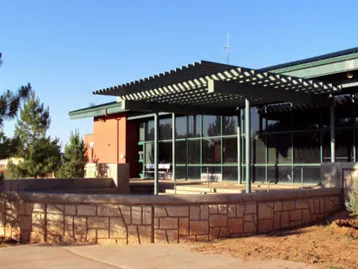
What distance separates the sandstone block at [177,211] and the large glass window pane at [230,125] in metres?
11.1

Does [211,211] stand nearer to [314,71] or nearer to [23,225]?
[23,225]

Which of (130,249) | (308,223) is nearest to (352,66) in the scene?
(308,223)

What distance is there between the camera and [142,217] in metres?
8.34

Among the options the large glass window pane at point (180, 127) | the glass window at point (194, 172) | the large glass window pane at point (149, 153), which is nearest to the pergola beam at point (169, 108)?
the glass window at point (194, 172)

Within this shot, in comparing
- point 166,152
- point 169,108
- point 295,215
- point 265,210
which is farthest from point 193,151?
point 265,210

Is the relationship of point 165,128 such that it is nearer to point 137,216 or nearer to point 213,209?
point 213,209

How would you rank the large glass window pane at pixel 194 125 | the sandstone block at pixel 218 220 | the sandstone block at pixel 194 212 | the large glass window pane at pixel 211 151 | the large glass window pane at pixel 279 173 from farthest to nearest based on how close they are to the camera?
the large glass window pane at pixel 194 125, the large glass window pane at pixel 211 151, the large glass window pane at pixel 279 173, the sandstone block at pixel 218 220, the sandstone block at pixel 194 212

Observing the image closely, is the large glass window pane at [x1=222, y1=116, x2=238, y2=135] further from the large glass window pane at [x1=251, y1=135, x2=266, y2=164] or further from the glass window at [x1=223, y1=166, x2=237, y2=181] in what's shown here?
the glass window at [x1=223, y1=166, x2=237, y2=181]

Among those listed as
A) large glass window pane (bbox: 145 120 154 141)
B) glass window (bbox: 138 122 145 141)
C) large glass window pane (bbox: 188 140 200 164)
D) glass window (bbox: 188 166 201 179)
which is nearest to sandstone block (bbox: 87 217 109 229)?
glass window (bbox: 188 166 201 179)

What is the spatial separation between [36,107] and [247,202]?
14.3 meters

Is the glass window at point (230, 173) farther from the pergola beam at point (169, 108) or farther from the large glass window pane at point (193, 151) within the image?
the pergola beam at point (169, 108)

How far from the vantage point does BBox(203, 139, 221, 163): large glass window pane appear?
20312 mm

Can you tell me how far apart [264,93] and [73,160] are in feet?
37.4

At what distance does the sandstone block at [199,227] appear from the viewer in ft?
27.6
